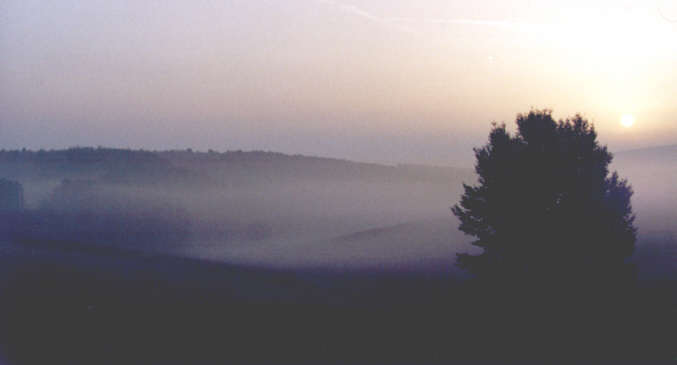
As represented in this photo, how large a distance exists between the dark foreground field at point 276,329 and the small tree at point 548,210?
1700mm

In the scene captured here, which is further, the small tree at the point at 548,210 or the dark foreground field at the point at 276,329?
the small tree at the point at 548,210

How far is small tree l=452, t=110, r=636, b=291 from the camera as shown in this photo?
1066 inches

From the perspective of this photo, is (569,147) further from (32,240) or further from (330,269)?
(32,240)

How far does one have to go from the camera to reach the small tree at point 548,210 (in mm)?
27078

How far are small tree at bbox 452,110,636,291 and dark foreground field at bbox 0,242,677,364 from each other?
1700 millimetres

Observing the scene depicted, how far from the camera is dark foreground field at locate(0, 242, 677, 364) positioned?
50.6 feet

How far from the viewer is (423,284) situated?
52.1 m

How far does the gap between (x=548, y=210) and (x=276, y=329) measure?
56.5ft

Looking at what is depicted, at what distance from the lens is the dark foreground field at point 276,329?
15430 millimetres

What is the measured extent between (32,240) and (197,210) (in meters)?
72.7

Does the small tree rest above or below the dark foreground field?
above

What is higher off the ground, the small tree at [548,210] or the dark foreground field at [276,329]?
the small tree at [548,210]

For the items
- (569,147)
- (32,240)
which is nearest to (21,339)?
(569,147)

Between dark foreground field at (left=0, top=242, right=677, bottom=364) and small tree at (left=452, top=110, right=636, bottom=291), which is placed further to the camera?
small tree at (left=452, top=110, right=636, bottom=291)
